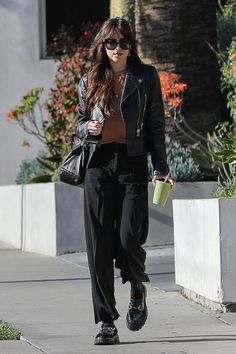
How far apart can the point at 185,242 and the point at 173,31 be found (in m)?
4.65

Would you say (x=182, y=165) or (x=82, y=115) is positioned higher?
(x=82, y=115)

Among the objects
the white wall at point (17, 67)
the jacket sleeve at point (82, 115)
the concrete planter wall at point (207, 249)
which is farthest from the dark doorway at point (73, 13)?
the jacket sleeve at point (82, 115)

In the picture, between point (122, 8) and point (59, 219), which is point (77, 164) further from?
point (122, 8)

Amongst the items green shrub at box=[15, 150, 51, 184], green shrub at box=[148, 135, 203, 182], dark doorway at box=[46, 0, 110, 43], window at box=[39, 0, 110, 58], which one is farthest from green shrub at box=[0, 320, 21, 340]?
dark doorway at box=[46, 0, 110, 43]

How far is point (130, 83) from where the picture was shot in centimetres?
705

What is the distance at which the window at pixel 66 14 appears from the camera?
16719 mm

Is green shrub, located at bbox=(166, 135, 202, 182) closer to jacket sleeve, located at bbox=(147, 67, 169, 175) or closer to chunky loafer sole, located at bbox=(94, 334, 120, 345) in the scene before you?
jacket sleeve, located at bbox=(147, 67, 169, 175)

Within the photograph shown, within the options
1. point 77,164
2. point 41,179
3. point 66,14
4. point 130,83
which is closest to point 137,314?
point 77,164

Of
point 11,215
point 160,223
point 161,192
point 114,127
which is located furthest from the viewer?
point 11,215

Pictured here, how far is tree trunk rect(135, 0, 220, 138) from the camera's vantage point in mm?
12906

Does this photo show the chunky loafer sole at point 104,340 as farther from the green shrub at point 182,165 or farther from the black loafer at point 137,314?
the green shrub at point 182,165

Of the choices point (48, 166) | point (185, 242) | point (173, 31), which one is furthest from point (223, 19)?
point (185, 242)

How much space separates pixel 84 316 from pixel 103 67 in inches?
78.4

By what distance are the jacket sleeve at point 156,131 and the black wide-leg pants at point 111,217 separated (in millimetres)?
104
